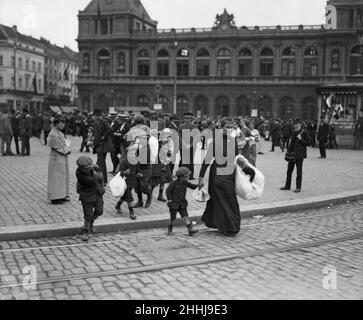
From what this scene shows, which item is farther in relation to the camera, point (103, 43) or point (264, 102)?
point (103, 43)

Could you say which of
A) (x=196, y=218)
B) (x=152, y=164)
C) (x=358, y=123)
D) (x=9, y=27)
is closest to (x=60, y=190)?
(x=152, y=164)

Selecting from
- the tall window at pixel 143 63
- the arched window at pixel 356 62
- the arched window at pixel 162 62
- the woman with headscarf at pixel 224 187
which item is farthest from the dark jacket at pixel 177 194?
the tall window at pixel 143 63

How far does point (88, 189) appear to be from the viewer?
26.4ft

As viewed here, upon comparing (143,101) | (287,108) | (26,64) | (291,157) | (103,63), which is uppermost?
(26,64)

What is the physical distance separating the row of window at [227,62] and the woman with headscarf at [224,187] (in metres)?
56.3

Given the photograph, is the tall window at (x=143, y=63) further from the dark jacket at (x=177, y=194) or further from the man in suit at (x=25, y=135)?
the dark jacket at (x=177, y=194)

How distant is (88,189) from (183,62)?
64542mm

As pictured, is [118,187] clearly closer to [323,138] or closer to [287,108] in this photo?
[323,138]

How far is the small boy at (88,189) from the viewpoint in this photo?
799cm

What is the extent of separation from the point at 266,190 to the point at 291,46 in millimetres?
56706

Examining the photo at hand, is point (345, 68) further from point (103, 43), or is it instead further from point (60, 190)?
point (60, 190)

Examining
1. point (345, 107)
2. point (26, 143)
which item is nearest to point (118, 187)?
point (26, 143)

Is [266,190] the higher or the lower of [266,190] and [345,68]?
the lower

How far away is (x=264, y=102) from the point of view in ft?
222
